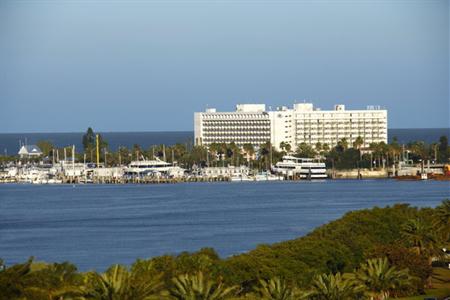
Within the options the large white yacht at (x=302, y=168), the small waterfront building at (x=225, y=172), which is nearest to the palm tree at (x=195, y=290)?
the large white yacht at (x=302, y=168)

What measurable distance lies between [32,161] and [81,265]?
123357mm

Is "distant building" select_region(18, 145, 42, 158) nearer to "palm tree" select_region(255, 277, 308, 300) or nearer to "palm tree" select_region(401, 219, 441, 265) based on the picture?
"palm tree" select_region(401, 219, 441, 265)

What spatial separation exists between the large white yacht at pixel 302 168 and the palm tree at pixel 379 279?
110 metres

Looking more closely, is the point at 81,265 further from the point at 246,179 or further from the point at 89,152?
the point at 89,152

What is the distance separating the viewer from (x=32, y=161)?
18862 centimetres

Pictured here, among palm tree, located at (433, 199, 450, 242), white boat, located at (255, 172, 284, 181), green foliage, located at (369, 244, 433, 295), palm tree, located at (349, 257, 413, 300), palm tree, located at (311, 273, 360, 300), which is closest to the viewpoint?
palm tree, located at (311, 273, 360, 300)

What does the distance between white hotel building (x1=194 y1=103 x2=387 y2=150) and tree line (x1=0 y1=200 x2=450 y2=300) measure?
122 m

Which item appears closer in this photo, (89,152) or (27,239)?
(27,239)

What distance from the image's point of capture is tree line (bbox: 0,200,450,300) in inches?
1471

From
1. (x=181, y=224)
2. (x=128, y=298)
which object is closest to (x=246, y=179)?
(x=181, y=224)

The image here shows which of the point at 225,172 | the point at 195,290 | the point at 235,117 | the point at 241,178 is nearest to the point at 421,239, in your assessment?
the point at 195,290

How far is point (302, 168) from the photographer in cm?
15900

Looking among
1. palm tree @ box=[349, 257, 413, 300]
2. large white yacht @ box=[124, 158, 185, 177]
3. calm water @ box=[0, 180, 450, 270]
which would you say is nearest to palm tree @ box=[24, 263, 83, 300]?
palm tree @ box=[349, 257, 413, 300]

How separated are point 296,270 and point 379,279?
3.24 m
